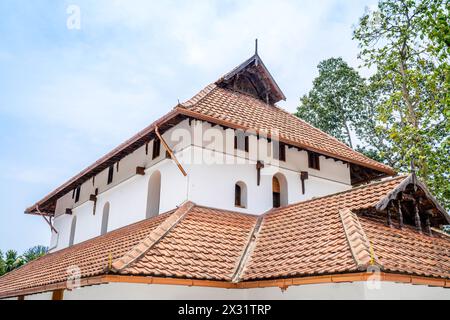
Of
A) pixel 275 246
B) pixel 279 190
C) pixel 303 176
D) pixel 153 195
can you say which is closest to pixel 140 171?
pixel 153 195

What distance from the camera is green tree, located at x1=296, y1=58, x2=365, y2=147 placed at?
25453mm

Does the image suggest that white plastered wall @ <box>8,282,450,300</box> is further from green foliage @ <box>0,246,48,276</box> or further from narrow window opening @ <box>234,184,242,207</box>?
green foliage @ <box>0,246,48,276</box>

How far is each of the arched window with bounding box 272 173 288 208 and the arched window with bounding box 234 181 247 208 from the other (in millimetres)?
1129

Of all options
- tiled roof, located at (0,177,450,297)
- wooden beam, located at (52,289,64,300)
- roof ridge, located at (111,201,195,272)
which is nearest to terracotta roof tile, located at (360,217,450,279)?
tiled roof, located at (0,177,450,297)

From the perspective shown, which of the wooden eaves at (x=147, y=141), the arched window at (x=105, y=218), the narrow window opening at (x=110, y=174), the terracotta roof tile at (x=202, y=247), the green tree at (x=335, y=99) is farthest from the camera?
the green tree at (x=335, y=99)

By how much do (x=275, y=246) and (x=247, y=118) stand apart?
14.2ft

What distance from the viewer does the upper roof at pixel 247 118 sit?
446 inches

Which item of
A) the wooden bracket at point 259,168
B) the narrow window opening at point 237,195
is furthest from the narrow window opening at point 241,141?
the narrow window opening at point 237,195

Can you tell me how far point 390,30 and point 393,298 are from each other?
40.8ft

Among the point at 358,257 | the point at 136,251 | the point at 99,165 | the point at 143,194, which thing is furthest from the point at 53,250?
the point at 358,257

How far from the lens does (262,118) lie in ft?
43.1

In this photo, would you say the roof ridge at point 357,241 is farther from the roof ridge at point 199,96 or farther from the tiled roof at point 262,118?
the roof ridge at point 199,96

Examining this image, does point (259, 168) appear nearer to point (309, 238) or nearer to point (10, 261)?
point (309, 238)

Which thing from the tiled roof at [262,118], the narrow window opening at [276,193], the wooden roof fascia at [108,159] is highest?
the tiled roof at [262,118]
